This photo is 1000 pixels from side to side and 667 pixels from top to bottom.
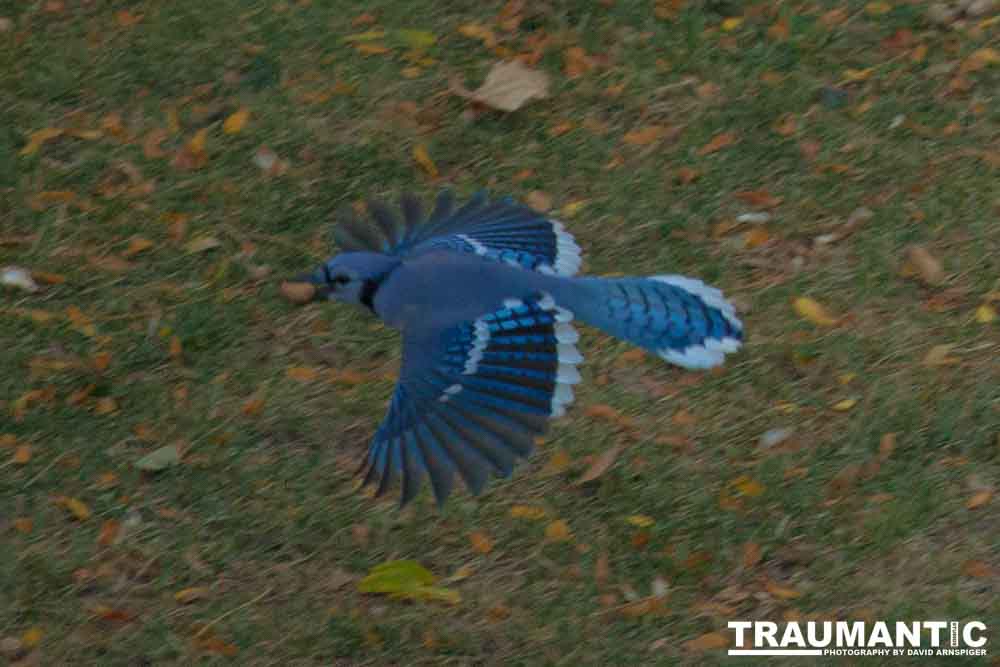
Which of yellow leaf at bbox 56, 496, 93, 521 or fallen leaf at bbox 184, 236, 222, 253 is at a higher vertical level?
fallen leaf at bbox 184, 236, 222, 253

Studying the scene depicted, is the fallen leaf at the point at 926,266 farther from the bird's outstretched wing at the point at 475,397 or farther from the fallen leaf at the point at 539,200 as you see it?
the bird's outstretched wing at the point at 475,397

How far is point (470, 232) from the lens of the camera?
170 inches

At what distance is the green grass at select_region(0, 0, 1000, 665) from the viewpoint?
3.81 metres

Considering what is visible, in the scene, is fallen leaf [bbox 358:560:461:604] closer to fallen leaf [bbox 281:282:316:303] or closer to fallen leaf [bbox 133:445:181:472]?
fallen leaf [bbox 133:445:181:472]

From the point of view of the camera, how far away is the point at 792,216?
489 cm

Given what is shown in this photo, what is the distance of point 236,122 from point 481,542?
73.6 inches

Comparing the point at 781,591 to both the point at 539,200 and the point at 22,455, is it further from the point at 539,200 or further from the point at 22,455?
the point at 22,455

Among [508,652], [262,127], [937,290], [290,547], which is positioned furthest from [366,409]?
[937,290]

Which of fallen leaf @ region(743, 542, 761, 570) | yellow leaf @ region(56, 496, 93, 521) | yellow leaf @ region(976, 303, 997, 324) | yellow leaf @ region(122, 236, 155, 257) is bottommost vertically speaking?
fallen leaf @ region(743, 542, 761, 570)

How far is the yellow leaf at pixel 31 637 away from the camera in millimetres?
3725

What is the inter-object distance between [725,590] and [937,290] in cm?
126

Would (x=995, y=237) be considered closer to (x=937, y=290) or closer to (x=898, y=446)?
(x=937, y=290)

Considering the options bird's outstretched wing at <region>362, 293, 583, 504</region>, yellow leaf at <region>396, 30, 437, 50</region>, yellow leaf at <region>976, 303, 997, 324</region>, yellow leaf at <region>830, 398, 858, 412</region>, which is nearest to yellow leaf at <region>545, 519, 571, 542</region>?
bird's outstretched wing at <region>362, 293, 583, 504</region>

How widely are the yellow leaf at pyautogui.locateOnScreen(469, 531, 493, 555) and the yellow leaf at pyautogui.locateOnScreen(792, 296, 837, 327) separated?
1.15 metres
